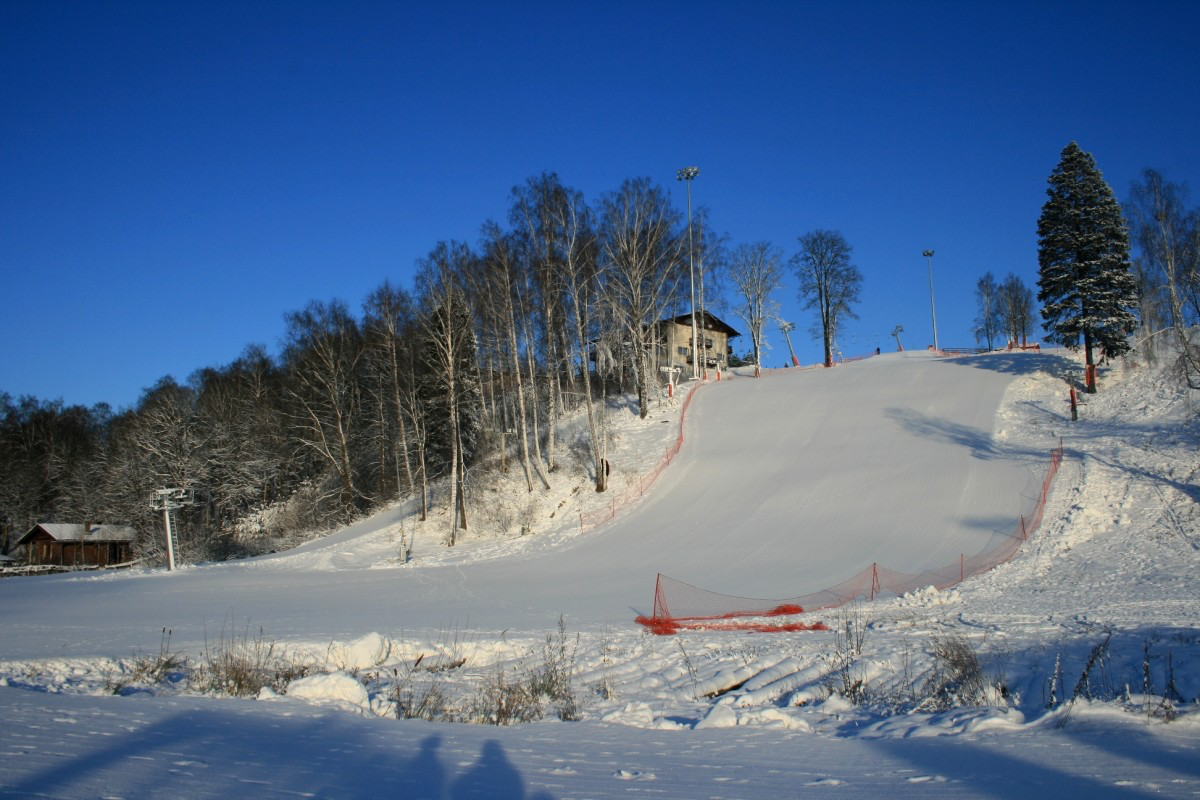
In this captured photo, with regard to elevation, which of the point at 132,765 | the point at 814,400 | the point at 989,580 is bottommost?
the point at 989,580

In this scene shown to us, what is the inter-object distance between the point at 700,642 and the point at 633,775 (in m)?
8.06

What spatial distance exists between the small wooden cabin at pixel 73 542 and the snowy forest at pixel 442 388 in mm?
1616

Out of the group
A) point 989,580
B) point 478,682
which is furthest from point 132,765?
point 989,580

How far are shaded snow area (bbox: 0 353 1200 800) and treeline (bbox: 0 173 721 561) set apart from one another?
510cm

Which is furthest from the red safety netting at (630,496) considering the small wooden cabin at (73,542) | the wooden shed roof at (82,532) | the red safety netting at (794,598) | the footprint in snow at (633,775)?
the small wooden cabin at (73,542)

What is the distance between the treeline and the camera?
35.7m

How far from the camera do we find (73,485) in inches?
2274

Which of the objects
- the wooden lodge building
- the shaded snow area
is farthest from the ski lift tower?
the wooden lodge building

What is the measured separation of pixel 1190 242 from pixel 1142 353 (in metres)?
5.14

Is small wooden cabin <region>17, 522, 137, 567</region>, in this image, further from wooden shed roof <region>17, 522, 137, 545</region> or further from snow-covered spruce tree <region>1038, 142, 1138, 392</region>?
snow-covered spruce tree <region>1038, 142, 1138, 392</region>

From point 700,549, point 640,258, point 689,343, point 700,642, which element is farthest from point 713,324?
point 700,642

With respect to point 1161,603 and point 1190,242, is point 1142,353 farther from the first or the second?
point 1161,603

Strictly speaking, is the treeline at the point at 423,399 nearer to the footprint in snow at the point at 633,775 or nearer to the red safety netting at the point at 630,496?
the red safety netting at the point at 630,496

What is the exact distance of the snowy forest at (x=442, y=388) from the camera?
114 ft
